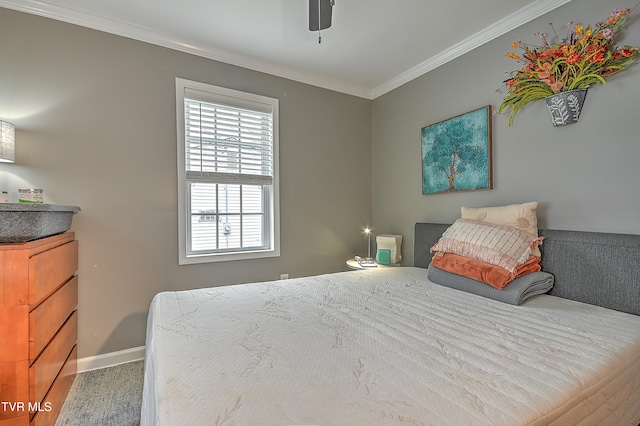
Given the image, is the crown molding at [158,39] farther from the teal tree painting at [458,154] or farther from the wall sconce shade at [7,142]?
the teal tree painting at [458,154]

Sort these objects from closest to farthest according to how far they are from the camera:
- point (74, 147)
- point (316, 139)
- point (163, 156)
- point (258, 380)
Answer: point (258, 380)
point (74, 147)
point (163, 156)
point (316, 139)

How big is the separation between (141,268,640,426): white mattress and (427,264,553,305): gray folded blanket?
0.07 meters

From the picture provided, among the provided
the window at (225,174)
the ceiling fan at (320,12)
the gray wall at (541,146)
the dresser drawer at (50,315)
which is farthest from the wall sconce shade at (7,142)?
the gray wall at (541,146)

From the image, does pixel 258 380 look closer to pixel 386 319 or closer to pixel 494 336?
pixel 386 319

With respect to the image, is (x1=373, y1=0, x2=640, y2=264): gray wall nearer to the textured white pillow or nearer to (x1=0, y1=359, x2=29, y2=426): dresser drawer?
the textured white pillow

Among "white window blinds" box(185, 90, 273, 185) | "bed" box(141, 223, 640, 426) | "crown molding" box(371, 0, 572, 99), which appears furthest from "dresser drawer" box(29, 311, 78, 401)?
"crown molding" box(371, 0, 572, 99)

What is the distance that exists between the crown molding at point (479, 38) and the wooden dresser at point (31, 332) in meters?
3.23

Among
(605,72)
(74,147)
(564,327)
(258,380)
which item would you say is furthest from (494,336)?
(74,147)

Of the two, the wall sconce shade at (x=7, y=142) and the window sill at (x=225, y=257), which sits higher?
the wall sconce shade at (x=7, y=142)

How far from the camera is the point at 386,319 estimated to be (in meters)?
1.40

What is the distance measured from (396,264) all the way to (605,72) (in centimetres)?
213

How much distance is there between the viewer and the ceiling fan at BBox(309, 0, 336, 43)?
158 cm

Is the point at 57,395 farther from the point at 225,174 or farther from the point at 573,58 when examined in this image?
the point at 573,58

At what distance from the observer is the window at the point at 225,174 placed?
2598 millimetres
